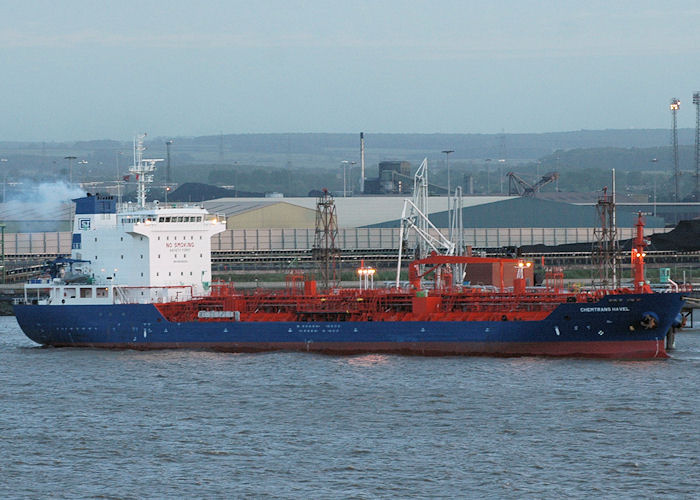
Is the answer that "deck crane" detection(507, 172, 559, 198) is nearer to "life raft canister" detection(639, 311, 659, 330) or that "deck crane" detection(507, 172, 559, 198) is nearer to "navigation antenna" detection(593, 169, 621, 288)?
"navigation antenna" detection(593, 169, 621, 288)

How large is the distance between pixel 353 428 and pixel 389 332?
54.1 ft

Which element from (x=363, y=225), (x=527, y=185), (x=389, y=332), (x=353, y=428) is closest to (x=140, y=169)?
(x=389, y=332)

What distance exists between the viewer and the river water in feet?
98.7

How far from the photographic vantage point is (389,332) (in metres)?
52.4

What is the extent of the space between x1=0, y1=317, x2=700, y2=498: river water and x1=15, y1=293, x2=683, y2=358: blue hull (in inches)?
51.1

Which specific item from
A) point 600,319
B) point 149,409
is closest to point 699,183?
point 600,319

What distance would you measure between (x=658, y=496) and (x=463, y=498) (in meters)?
4.62

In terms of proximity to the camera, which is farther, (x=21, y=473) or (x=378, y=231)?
(x=378, y=231)

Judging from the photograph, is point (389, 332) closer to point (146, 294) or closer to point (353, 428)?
point (146, 294)

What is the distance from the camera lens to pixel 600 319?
163 feet

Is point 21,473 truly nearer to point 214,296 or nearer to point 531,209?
point 214,296

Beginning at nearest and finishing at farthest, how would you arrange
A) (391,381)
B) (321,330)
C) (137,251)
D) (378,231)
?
(391,381)
(321,330)
(137,251)
(378,231)

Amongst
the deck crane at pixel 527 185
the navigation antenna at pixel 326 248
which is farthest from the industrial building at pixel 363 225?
the deck crane at pixel 527 185

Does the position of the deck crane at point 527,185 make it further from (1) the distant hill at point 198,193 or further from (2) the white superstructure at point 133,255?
(2) the white superstructure at point 133,255
